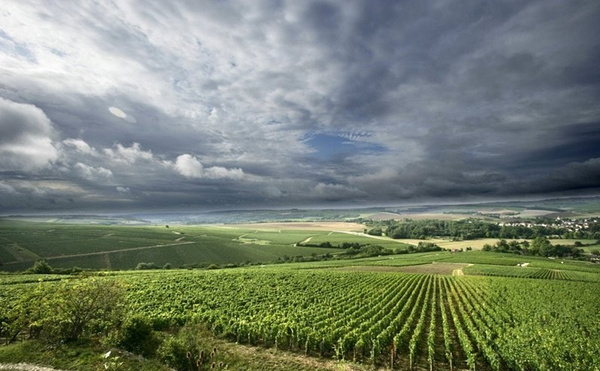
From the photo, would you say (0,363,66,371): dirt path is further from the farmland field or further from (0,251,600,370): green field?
the farmland field

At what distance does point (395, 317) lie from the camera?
38312 millimetres

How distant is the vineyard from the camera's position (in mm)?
26766

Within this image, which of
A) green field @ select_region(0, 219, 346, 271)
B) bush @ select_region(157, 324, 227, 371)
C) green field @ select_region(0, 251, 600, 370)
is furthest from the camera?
green field @ select_region(0, 219, 346, 271)

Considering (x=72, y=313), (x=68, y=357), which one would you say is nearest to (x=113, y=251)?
(x=72, y=313)

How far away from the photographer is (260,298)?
155 feet

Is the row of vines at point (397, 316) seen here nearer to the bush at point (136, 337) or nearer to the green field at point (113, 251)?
the bush at point (136, 337)

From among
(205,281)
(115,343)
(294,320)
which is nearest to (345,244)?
(205,281)

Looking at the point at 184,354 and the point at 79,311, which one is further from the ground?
the point at 79,311

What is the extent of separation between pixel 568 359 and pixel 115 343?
136 ft

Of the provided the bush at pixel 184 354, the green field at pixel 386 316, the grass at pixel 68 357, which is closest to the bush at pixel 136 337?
the grass at pixel 68 357

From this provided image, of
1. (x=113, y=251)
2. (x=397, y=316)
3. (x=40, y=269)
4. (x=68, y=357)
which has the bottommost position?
(x=113, y=251)

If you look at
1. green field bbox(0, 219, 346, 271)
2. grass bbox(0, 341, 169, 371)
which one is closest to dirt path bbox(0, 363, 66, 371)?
grass bbox(0, 341, 169, 371)

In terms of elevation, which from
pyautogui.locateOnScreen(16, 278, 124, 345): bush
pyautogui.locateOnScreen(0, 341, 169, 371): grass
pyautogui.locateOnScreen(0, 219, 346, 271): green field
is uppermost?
pyautogui.locateOnScreen(16, 278, 124, 345): bush

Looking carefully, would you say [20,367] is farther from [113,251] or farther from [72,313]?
[113,251]
